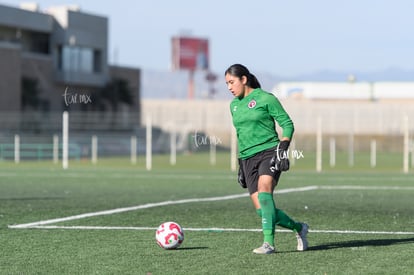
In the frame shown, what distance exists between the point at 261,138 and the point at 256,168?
322 mm

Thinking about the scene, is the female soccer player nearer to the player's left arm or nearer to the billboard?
the player's left arm

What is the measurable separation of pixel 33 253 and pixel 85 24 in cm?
7173

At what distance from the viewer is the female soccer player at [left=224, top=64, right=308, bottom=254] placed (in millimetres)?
10102

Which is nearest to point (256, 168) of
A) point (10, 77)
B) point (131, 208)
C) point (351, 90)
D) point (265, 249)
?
point (265, 249)

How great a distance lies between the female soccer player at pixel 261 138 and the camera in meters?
10.1

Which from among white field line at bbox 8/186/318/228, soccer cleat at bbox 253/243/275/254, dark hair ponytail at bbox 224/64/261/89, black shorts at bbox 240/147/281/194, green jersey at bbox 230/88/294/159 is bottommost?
white field line at bbox 8/186/318/228

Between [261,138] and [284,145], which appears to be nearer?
[284,145]

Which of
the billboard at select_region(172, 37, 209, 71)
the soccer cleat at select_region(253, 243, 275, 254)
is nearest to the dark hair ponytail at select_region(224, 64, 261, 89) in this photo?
the soccer cleat at select_region(253, 243, 275, 254)

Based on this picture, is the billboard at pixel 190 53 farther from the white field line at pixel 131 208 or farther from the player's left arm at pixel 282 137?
the player's left arm at pixel 282 137

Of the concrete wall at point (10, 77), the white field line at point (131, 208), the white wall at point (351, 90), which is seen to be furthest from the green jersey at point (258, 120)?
the white wall at point (351, 90)

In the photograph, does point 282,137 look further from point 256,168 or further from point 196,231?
point 196,231

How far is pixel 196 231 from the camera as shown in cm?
1224

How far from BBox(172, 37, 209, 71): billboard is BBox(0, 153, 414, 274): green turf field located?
A: 102393 mm

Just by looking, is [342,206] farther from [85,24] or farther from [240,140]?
[85,24]
